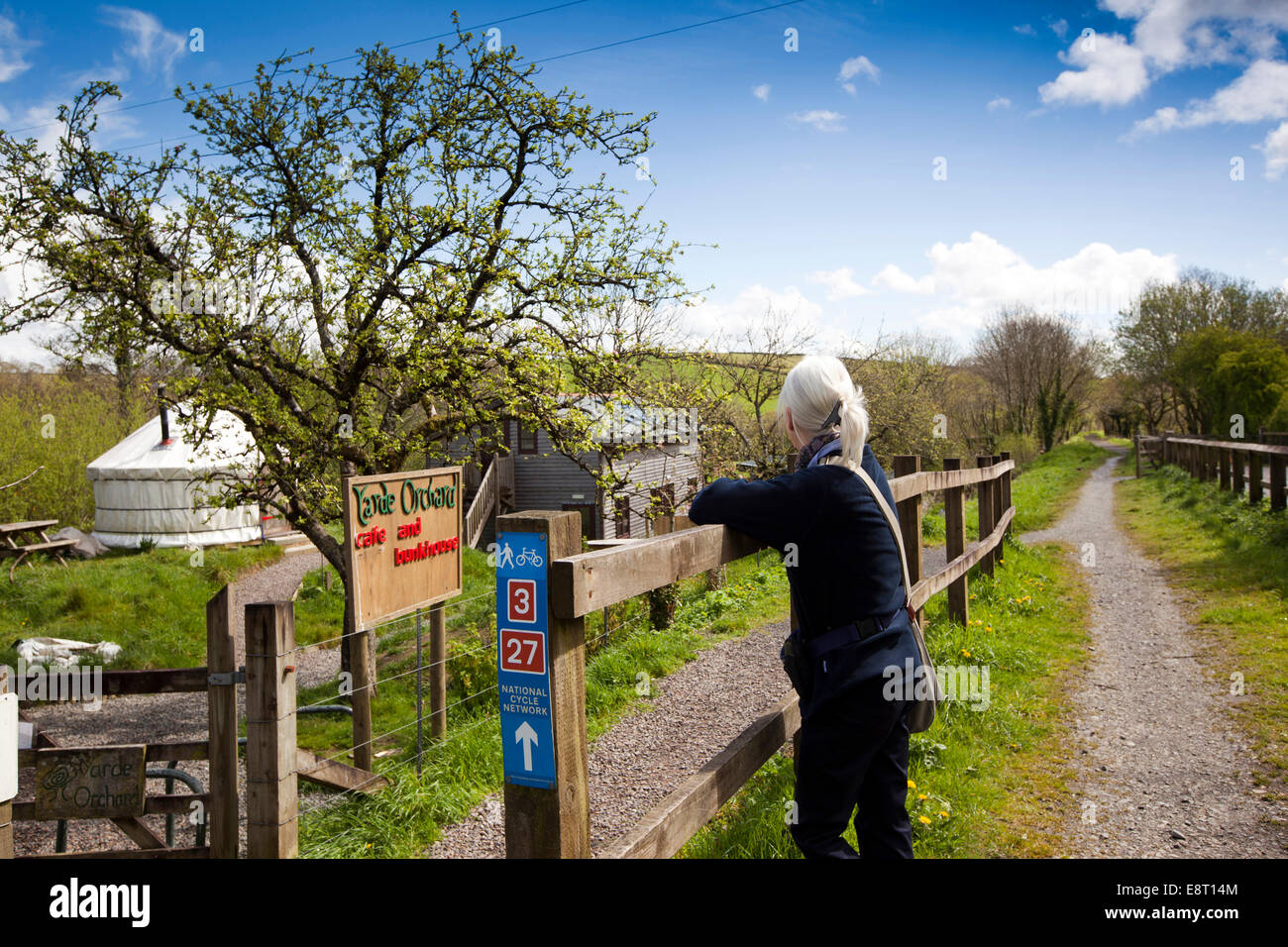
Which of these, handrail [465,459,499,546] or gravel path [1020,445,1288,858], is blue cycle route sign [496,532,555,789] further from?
handrail [465,459,499,546]

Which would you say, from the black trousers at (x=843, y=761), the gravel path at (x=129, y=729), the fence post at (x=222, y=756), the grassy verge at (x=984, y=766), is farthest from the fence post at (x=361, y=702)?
the black trousers at (x=843, y=761)

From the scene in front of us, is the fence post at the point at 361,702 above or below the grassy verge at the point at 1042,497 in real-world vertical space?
below

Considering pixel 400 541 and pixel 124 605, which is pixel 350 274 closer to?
pixel 400 541

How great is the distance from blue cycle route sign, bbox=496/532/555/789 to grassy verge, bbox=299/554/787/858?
3717mm

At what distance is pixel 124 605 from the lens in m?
15.2

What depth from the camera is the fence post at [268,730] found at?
11.3ft

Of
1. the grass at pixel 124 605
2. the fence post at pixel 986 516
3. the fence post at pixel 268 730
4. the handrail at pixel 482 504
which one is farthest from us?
the handrail at pixel 482 504

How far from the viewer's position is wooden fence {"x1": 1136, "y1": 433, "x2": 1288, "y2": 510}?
37.4 ft

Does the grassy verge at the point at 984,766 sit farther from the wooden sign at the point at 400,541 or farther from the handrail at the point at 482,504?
the handrail at the point at 482,504

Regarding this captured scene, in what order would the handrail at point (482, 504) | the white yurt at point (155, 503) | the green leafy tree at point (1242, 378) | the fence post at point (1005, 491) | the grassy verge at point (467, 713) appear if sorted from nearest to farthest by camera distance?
the grassy verge at point (467, 713) < the fence post at point (1005, 491) < the white yurt at point (155, 503) < the green leafy tree at point (1242, 378) < the handrail at point (482, 504)

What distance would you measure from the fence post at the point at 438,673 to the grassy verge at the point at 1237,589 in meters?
6.20

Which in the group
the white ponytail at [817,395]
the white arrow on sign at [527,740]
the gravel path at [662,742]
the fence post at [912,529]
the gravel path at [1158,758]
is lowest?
the gravel path at [662,742]

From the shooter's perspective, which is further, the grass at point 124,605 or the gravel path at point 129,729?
the grass at point 124,605

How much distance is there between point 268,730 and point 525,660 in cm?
202
